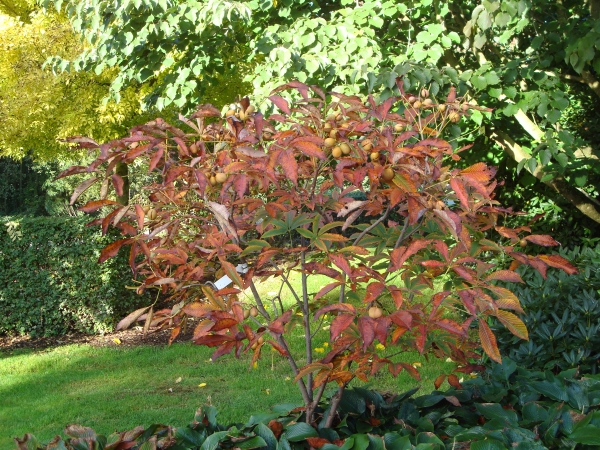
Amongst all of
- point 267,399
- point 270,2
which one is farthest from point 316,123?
point 270,2

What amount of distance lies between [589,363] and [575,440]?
1472 millimetres

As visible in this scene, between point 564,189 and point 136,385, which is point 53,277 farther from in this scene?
point 564,189

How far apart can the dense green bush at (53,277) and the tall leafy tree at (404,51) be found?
1.70 meters

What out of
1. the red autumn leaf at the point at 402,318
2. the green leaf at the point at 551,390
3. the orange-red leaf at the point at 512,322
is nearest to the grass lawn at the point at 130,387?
the green leaf at the point at 551,390

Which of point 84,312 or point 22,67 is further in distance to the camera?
point 22,67

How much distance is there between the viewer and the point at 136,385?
5004mm

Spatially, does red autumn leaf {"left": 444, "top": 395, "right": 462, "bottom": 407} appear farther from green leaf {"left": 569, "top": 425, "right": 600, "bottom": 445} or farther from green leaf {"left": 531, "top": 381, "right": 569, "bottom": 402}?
green leaf {"left": 569, "top": 425, "right": 600, "bottom": 445}

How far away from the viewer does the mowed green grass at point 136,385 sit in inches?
166

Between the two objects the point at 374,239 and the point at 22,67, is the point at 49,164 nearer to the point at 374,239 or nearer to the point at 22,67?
the point at 22,67

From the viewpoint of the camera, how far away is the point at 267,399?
14.6 ft

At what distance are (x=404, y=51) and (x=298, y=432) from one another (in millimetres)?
4355

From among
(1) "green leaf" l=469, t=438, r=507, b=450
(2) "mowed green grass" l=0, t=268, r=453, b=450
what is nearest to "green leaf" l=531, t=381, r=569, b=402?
(1) "green leaf" l=469, t=438, r=507, b=450

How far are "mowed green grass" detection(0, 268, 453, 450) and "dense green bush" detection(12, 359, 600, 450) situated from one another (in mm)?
1943

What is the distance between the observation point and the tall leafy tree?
15.8ft
